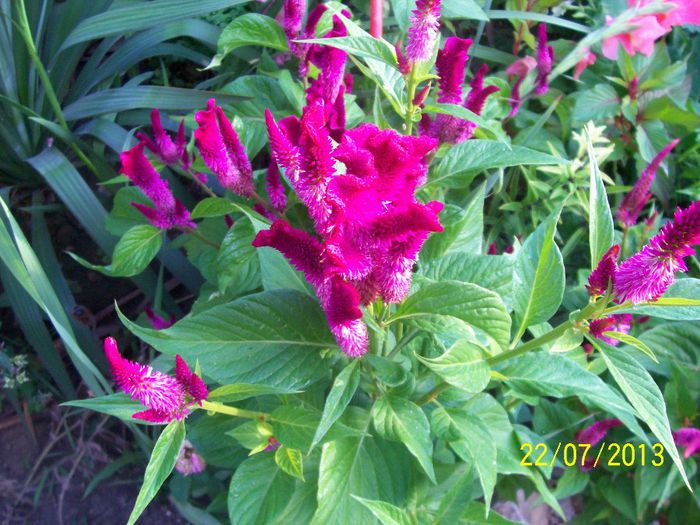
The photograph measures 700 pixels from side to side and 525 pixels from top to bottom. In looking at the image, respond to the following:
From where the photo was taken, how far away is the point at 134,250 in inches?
41.8

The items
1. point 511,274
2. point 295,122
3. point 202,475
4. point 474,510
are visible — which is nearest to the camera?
point 295,122

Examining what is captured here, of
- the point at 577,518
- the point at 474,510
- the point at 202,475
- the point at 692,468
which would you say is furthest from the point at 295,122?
the point at 577,518

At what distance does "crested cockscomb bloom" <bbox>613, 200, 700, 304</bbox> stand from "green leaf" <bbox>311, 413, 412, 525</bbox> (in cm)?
44

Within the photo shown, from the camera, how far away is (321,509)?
2.82ft

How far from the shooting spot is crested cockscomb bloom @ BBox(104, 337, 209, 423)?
584mm

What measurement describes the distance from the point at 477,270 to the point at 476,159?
0.52ft

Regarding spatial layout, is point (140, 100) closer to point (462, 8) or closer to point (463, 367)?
point (462, 8)

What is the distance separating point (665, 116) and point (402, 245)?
1.34 m

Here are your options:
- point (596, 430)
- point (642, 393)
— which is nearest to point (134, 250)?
point (642, 393)

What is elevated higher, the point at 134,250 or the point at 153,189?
the point at 153,189

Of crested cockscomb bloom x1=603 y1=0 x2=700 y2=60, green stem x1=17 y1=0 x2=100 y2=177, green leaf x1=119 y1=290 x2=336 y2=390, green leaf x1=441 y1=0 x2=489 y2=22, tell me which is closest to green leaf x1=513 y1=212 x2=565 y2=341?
green leaf x1=119 y1=290 x2=336 y2=390

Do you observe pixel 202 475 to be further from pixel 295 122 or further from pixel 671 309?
pixel 671 309

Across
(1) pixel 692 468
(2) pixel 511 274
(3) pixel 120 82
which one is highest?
(2) pixel 511 274
